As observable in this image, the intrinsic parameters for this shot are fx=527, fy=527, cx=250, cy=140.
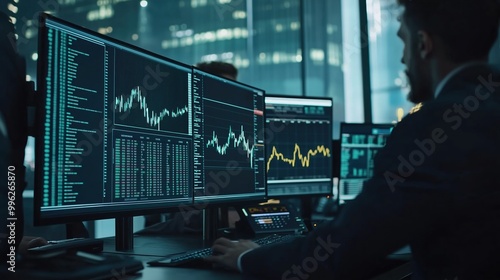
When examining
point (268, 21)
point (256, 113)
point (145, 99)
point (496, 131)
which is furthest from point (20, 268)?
point (268, 21)

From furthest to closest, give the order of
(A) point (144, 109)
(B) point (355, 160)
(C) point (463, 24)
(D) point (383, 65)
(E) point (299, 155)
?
(D) point (383, 65) < (B) point (355, 160) < (E) point (299, 155) < (A) point (144, 109) < (C) point (463, 24)

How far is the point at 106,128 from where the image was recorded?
1.25m

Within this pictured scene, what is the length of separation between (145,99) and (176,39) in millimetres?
2797

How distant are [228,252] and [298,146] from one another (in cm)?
114

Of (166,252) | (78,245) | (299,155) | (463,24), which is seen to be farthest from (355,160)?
(78,245)

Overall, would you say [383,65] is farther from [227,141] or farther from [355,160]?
[227,141]

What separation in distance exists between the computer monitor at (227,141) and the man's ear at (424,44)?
2.30 ft

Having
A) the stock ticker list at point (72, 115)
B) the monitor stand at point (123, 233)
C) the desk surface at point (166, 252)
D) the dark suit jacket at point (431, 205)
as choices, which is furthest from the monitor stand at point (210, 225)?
the dark suit jacket at point (431, 205)

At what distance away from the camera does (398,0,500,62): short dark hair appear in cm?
113

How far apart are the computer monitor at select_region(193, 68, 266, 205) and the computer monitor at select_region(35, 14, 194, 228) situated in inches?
2.0

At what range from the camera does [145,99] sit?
1.40m

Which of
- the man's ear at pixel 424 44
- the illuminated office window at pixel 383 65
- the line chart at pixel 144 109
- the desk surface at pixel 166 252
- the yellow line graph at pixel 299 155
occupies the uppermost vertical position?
the illuminated office window at pixel 383 65

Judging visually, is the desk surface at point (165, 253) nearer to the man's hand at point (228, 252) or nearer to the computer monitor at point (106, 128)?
the man's hand at point (228, 252)

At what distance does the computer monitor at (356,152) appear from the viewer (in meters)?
2.63
